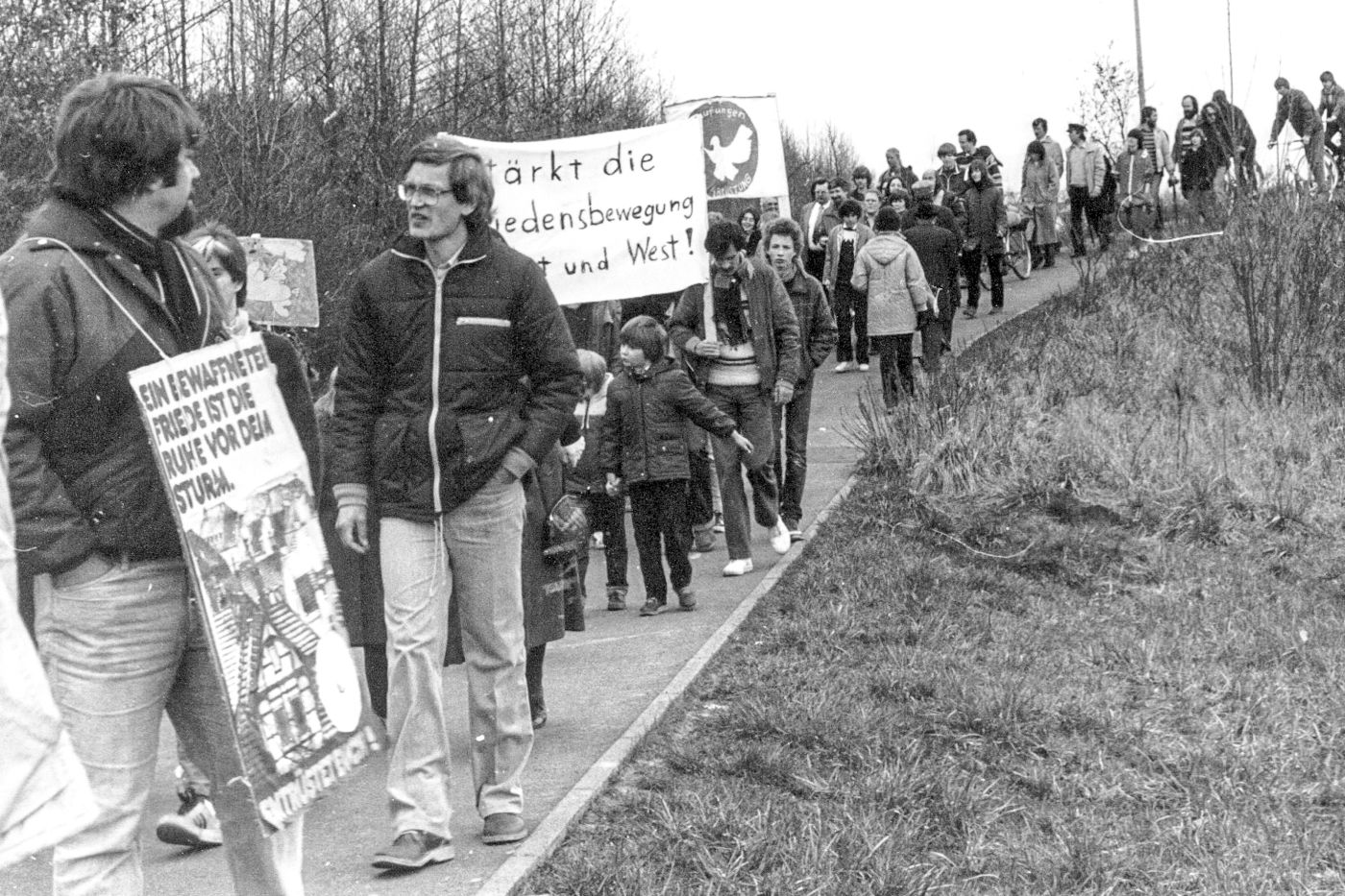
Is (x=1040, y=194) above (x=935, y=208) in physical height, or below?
above

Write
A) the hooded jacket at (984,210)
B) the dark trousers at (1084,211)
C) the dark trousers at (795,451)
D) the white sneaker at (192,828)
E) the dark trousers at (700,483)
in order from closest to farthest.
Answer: the white sneaker at (192,828) → the dark trousers at (795,451) → the dark trousers at (700,483) → the hooded jacket at (984,210) → the dark trousers at (1084,211)

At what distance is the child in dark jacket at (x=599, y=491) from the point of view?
10359 mm

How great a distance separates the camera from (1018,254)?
1088 inches

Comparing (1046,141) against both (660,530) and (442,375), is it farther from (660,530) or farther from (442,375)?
(442,375)

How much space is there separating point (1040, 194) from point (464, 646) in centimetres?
2228

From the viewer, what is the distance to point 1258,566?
10367 mm

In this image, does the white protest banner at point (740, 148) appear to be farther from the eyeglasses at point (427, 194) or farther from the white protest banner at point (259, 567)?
the white protest banner at point (259, 567)

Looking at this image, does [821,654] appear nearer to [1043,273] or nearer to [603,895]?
[603,895]

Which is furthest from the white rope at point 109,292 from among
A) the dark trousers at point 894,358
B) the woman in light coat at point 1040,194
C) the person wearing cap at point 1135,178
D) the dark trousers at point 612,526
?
the woman in light coat at point 1040,194

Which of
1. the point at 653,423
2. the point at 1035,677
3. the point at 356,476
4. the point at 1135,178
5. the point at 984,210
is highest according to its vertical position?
the point at 1135,178

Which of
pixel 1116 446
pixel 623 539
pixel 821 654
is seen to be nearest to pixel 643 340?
pixel 623 539

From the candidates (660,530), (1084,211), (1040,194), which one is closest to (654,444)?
(660,530)

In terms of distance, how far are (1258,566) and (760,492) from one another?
9.01ft

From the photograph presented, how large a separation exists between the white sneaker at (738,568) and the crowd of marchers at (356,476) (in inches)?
19.4
